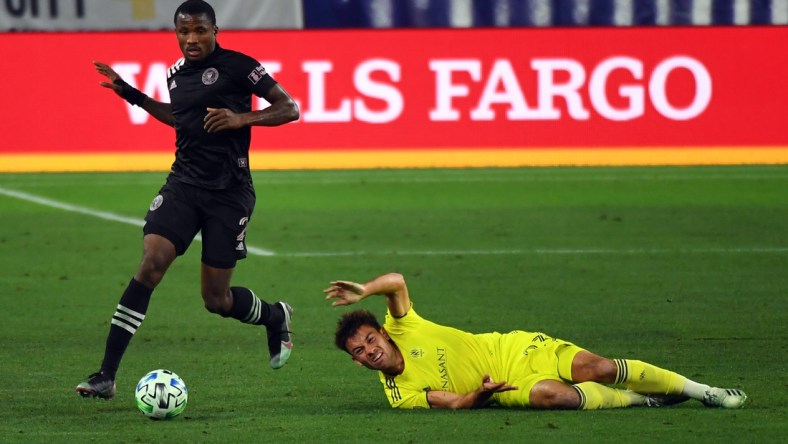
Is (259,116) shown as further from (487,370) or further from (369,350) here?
(487,370)

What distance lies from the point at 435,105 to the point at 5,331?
473 inches

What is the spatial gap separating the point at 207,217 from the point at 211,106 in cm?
65

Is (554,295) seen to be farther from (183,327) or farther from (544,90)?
(544,90)

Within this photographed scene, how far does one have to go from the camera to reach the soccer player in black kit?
30.8ft

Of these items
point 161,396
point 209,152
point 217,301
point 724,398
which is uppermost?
point 209,152

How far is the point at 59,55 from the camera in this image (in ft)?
75.6

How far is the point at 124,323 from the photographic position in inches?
360

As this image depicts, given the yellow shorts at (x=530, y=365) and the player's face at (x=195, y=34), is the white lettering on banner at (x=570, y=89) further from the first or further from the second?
the yellow shorts at (x=530, y=365)

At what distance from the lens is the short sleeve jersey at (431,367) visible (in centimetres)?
882

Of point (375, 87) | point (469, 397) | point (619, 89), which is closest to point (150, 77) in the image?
point (375, 87)

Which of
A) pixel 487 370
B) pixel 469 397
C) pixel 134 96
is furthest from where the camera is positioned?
pixel 134 96

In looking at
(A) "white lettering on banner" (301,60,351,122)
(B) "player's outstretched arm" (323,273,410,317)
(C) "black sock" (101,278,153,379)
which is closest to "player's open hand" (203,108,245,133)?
(C) "black sock" (101,278,153,379)

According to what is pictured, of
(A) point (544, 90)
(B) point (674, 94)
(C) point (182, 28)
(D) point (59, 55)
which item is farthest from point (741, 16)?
(C) point (182, 28)

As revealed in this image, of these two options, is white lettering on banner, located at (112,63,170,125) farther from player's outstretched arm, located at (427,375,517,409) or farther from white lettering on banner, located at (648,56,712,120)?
player's outstretched arm, located at (427,375,517,409)
